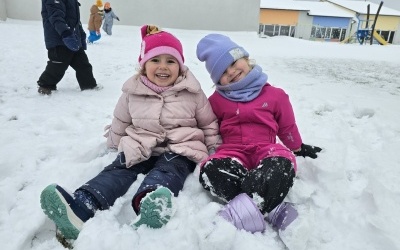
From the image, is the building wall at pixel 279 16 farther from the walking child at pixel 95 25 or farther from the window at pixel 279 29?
the walking child at pixel 95 25

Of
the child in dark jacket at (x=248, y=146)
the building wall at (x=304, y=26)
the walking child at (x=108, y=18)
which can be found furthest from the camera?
the building wall at (x=304, y=26)

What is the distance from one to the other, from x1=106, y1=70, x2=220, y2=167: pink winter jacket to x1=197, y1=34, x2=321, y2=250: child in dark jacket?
133mm

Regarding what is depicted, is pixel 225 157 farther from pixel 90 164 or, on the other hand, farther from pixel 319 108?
pixel 319 108

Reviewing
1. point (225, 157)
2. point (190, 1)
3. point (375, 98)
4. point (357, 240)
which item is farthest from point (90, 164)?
point (190, 1)

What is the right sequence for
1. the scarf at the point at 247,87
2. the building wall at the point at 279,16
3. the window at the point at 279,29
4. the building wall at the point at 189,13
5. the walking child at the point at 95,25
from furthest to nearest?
the window at the point at 279,29 → the building wall at the point at 279,16 → the building wall at the point at 189,13 → the walking child at the point at 95,25 → the scarf at the point at 247,87

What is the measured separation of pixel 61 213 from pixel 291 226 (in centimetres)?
101

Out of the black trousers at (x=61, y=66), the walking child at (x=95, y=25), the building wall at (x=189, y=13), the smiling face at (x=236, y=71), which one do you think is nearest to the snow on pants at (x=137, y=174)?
the smiling face at (x=236, y=71)

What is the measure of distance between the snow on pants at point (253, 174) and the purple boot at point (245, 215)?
0.08 m

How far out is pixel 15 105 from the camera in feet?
10.9

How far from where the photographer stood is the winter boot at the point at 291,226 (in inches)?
54.2

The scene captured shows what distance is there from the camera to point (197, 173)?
2.00 m

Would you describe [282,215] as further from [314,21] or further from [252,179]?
[314,21]

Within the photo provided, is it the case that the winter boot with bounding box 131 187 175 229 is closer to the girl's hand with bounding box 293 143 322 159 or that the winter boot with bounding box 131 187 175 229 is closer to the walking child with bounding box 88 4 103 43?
the girl's hand with bounding box 293 143 322 159

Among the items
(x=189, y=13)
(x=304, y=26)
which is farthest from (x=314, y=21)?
(x=189, y=13)
